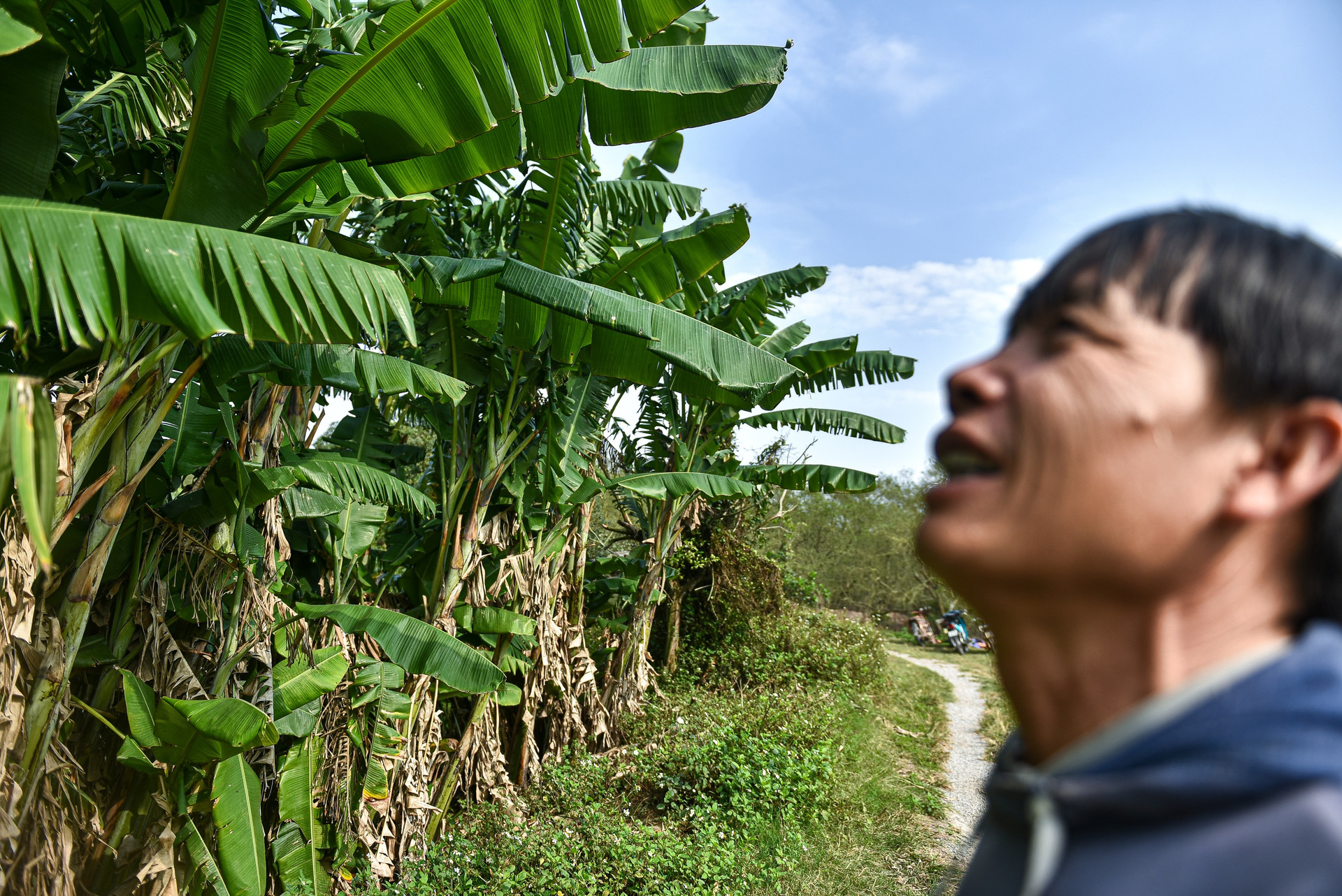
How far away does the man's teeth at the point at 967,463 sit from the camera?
2.29 ft

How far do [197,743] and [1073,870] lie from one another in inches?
145

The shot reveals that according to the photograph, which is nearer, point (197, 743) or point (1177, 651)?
point (1177, 651)

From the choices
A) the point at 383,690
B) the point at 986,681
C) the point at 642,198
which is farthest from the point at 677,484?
the point at 986,681

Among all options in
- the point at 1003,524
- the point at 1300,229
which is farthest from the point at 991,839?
the point at 1300,229

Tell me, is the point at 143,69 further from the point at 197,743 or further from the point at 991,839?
the point at 991,839

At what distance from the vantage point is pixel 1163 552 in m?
0.60

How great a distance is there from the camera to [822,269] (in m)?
7.21

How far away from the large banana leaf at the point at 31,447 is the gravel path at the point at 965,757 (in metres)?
3.71

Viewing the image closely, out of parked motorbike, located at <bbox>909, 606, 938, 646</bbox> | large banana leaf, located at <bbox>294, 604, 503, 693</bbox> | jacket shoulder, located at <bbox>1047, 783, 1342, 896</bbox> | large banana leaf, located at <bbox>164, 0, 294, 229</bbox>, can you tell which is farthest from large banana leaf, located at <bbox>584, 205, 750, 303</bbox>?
parked motorbike, located at <bbox>909, 606, 938, 646</bbox>

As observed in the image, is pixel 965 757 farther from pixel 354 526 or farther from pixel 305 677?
pixel 305 677

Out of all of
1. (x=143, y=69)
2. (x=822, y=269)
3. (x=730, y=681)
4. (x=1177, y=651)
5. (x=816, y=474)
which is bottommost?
(x=730, y=681)

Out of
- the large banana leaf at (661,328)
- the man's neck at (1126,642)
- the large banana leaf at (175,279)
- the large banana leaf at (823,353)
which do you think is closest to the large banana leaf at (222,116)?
the large banana leaf at (175,279)

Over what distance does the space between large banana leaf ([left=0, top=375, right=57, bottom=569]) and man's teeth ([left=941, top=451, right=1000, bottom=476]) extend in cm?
122

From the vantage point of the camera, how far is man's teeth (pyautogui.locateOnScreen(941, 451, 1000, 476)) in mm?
697
